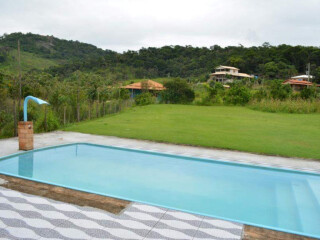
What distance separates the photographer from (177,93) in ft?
71.3

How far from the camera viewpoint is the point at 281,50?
41844 mm

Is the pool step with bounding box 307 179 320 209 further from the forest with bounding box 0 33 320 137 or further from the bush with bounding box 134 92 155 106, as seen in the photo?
the bush with bounding box 134 92 155 106

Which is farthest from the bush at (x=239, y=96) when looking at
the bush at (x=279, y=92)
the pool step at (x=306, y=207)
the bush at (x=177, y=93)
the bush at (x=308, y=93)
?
the pool step at (x=306, y=207)

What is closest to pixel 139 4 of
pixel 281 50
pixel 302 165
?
pixel 302 165

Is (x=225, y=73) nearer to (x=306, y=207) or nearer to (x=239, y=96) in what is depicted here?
(x=239, y=96)

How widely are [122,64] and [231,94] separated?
74.8ft

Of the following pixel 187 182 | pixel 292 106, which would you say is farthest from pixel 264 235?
pixel 292 106

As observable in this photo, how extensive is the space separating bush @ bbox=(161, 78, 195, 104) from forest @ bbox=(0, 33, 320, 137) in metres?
0.08

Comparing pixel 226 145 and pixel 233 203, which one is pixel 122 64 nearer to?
pixel 226 145

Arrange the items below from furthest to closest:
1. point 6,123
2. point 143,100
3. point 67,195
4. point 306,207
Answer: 1. point 143,100
2. point 6,123
3. point 306,207
4. point 67,195

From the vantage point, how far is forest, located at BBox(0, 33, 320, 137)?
1121 centimetres

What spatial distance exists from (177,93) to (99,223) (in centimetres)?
1895

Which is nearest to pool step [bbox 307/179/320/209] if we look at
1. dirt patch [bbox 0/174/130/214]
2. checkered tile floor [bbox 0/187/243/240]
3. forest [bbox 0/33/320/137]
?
checkered tile floor [bbox 0/187/243/240]

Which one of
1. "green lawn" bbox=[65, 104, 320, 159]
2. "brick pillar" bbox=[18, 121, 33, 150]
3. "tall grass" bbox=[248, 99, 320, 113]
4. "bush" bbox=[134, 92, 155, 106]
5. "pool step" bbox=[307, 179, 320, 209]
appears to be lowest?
"pool step" bbox=[307, 179, 320, 209]
